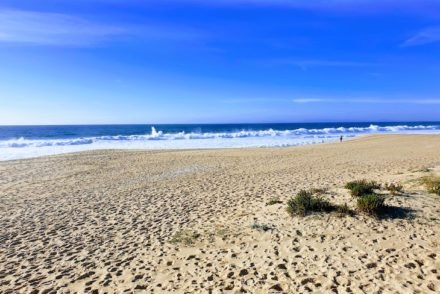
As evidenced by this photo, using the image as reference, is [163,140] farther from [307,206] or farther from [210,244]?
[210,244]

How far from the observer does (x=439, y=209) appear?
8.42 metres

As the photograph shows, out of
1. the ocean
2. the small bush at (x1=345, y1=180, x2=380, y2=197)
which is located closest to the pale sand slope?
the small bush at (x1=345, y1=180, x2=380, y2=197)

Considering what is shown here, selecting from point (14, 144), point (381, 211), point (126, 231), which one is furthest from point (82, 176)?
point (14, 144)

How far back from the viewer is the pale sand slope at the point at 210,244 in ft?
18.8

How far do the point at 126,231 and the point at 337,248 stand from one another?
4.76 metres

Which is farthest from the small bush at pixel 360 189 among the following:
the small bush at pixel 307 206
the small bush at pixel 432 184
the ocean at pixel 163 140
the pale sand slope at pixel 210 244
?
the ocean at pixel 163 140

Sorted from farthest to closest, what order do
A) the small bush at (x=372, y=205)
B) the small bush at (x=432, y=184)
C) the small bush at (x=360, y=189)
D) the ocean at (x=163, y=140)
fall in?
the ocean at (x=163, y=140), the small bush at (x=432, y=184), the small bush at (x=360, y=189), the small bush at (x=372, y=205)

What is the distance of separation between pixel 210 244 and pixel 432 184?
22.5 feet

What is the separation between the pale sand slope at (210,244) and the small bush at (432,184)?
28cm

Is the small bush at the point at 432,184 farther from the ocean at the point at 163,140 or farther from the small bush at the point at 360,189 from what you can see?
the ocean at the point at 163,140

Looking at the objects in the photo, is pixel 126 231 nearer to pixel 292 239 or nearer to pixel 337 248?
pixel 292 239

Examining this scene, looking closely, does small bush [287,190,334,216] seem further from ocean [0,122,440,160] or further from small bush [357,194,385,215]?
ocean [0,122,440,160]

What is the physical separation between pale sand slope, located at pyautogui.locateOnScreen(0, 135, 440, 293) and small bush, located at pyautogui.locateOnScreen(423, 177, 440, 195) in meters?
0.28

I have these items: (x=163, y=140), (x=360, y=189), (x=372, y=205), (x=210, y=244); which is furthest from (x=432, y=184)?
(x=163, y=140)
